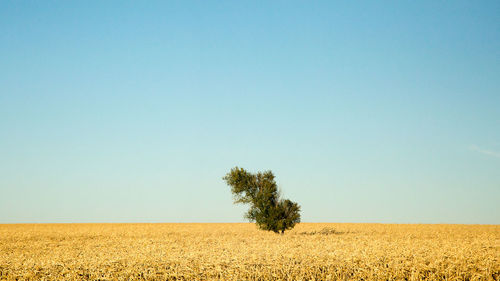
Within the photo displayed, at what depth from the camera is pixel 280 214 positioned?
137 ft

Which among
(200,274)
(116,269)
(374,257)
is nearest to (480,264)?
(374,257)

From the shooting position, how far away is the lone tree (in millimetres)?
41656

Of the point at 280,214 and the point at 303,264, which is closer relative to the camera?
the point at 303,264

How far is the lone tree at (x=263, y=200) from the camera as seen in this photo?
41656 mm

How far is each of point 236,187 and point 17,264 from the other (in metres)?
26.5

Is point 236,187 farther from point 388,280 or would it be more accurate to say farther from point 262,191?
point 388,280

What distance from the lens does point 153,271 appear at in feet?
48.6

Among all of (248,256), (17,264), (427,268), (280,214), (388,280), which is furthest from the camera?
(280,214)

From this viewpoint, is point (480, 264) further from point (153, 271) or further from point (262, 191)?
point (262, 191)

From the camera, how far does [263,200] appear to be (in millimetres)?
41781

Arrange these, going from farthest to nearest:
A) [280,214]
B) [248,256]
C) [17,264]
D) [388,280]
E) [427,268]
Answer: [280,214]
[248,256]
[17,264]
[427,268]
[388,280]

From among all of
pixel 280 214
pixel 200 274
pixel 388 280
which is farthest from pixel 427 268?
pixel 280 214

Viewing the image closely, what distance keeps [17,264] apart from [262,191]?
27.4m

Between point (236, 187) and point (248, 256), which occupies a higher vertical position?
point (236, 187)
